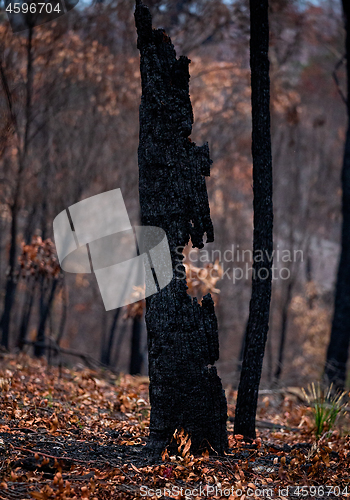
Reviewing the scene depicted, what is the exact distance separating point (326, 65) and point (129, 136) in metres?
11.6

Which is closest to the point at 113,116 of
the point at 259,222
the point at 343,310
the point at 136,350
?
the point at 136,350

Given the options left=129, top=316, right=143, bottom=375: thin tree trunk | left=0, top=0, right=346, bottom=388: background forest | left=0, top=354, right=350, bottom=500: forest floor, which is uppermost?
left=0, top=0, right=346, bottom=388: background forest

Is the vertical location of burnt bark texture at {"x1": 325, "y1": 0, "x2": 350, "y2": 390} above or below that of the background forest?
below

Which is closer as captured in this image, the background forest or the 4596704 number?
the 4596704 number

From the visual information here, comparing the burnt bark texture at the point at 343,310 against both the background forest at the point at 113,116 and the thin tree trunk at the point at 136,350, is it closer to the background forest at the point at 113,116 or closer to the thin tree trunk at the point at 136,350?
the background forest at the point at 113,116

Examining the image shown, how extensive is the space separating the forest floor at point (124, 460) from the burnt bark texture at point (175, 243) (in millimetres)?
247

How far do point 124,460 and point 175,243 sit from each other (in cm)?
164

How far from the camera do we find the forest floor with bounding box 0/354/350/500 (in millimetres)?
2742

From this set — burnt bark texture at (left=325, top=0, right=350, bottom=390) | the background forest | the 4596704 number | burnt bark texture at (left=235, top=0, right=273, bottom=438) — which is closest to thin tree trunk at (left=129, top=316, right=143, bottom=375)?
the background forest

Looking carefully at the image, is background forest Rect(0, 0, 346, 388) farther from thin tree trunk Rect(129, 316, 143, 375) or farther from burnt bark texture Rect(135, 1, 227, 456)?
burnt bark texture Rect(135, 1, 227, 456)

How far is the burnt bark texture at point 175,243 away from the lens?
336 cm

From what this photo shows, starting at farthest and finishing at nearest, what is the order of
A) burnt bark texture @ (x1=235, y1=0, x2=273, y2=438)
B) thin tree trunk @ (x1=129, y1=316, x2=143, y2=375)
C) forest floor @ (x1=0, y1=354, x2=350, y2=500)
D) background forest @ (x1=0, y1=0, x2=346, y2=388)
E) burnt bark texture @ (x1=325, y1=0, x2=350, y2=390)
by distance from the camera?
thin tree trunk @ (x1=129, y1=316, x2=143, y2=375) → background forest @ (x1=0, y1=0, x2=346, y2=388) → burnt bark texture @ (x1=325, y1=0, x2=350, y2=390) → burnt bark texture @ (x1=235, y1=0, x2=273, y2=438) → forest floor @ (x1=0, y1=354, x2=350, y2=500)

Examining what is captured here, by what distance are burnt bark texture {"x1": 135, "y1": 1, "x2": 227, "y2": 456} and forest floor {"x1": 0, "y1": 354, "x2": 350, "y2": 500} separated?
25 cm

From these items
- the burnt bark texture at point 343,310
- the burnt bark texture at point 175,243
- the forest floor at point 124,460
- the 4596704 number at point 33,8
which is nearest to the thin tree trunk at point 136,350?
the burnt bark texture at point 343,310
